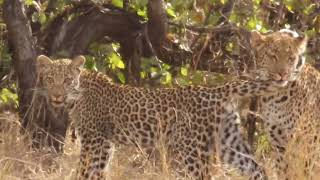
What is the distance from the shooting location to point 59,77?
8.34 metres

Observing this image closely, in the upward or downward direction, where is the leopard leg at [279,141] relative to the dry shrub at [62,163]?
upward

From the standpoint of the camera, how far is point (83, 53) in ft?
32.6

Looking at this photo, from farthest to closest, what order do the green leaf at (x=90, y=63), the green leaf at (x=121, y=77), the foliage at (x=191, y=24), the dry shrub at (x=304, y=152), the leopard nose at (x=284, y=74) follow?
the green leaf at (x=121, y=77), the green leaf at (x=90, y=63), the foliage at (x=191, y=24), the leopard nose at (x=284, y=74), the dry shrub at (x=304, y=152)

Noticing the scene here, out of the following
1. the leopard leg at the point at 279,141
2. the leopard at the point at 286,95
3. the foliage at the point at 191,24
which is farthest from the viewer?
the foliage at the point at 191,24

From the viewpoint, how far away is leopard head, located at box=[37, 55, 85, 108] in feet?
27.2

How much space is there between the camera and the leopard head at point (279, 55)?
809 centimetres

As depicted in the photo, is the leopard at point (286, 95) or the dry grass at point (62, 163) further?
the dry grass at point (62, 163)

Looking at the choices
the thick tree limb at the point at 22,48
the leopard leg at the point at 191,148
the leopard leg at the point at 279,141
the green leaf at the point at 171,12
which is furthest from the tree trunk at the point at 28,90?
the leopard leg at the point at 279,141

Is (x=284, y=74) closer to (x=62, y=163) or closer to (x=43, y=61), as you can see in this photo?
(x=43, y=61)

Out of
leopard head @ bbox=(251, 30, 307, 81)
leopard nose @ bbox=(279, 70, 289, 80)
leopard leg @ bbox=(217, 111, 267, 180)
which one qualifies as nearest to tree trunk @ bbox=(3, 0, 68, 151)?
leopard leg @ bbox=(217, 111, 267, 180)

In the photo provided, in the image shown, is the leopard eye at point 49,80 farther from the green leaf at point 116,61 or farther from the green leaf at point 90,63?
the green leaf at point 116,61

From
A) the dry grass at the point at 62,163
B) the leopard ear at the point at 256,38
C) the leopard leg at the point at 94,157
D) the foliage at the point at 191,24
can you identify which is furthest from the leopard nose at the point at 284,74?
the leopard leg at the point at 94,157

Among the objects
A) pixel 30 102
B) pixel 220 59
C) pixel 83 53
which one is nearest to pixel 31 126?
pixel 30 102

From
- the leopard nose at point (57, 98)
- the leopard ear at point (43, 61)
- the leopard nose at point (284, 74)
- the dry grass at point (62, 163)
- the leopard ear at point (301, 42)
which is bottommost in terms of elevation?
the dry grass at point (62, 163)
